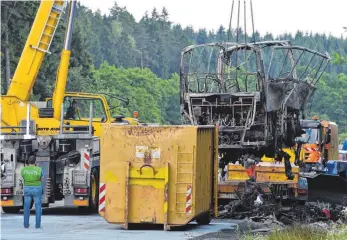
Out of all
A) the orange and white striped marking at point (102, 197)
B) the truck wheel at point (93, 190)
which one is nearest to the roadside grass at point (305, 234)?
the orange and white striped marking at point (102, 197)

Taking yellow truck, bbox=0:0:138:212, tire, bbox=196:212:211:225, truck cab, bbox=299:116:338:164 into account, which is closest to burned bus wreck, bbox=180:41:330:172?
tire, bbox=196:212:211:225

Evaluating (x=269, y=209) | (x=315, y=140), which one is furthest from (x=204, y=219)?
(x=315, y=140)

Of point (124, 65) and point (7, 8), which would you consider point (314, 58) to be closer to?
point (7, 8)

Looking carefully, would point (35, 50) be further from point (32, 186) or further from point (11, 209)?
point (32, 186)

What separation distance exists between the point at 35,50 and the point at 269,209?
9609 mm

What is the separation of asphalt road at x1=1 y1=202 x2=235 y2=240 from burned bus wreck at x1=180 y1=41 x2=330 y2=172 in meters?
2.24

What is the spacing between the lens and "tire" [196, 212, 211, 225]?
945 inches

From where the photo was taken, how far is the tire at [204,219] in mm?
24000

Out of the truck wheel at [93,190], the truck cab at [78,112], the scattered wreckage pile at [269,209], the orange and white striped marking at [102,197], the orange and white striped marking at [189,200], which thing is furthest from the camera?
the truck cab at [78,112]

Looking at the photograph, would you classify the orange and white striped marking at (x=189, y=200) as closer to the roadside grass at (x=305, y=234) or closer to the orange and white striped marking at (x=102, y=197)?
the orange and white striped marking at (x=102, y=197)

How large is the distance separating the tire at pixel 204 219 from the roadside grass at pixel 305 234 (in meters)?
4.75

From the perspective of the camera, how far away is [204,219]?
2423 cm

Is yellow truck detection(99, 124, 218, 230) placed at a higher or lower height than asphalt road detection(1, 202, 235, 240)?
higher

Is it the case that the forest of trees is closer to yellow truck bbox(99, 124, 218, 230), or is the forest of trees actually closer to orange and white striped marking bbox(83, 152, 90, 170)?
orange and white striped marking bbox(83, 152, 90, 170)
